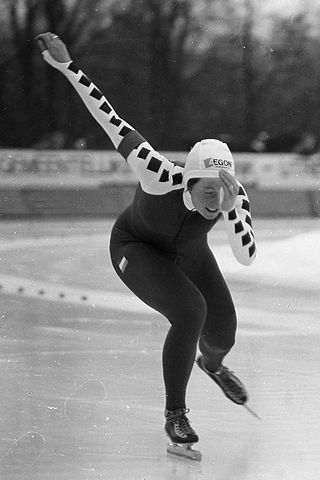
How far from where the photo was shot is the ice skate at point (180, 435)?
2.88 m

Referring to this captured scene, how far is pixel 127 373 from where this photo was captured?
12.8 feet

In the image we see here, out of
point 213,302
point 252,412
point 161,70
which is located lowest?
point 161,70

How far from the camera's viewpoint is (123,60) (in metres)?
9.41

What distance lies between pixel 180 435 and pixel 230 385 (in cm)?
42

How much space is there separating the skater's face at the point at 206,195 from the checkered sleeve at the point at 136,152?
0.10 metres

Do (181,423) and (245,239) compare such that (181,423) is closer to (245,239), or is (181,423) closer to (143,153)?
(245,239)

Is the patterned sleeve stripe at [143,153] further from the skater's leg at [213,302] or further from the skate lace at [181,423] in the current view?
the skate lace at [181,423]

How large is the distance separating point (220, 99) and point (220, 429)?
6.59 m

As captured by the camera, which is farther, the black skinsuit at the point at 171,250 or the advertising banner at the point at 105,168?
the advertising banner at the point at 105,168

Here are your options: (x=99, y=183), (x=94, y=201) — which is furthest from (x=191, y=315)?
(x=99, y=183)

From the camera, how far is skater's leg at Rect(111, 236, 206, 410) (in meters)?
2.93

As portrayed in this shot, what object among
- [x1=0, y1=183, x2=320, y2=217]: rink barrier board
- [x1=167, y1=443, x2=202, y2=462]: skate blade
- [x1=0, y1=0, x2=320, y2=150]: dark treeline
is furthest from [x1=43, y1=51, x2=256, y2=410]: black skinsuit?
[x1=0, y1=0, x2=320, y2=150]: dark treeline

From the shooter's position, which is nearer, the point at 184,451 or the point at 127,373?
the point at 184,451

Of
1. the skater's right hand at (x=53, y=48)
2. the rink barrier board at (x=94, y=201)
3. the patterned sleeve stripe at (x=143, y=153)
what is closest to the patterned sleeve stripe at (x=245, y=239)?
the patterned sleeve stripe at (x=143, y=153)
